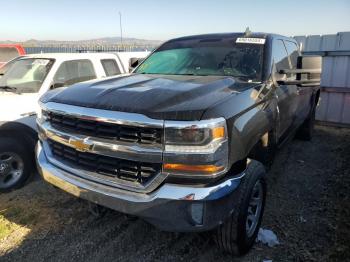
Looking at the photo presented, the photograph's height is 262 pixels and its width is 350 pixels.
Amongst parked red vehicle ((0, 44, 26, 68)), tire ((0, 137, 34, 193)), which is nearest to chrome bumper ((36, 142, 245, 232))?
tire ((0, 137, 34, 193))

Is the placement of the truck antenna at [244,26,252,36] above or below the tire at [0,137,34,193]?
above

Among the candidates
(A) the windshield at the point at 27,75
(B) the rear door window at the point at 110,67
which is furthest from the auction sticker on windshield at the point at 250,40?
(A) the windshield at the point at 27,75

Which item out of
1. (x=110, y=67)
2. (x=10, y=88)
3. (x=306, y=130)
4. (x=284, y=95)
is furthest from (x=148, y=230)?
(x=306, y=130)

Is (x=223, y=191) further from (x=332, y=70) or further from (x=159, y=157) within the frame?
(x=332, y=70)

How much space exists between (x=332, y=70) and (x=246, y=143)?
5.94 metres

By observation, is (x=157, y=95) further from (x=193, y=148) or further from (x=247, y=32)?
(x=247, y=32)

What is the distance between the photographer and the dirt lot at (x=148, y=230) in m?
2.98

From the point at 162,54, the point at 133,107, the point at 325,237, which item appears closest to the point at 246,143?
the point at 133,107

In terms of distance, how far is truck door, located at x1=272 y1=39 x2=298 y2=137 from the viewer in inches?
148

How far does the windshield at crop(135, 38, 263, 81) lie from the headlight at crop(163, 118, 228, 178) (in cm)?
143

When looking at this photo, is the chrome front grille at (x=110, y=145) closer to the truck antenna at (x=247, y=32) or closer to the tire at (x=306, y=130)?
the truck antenna at (x=247, y=32)

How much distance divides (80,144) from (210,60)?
1914 millimetres

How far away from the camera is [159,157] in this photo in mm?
2281

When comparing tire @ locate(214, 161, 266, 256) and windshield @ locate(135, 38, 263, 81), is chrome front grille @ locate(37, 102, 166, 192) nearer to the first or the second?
tire @ locate(214, 161, 266, 256)
